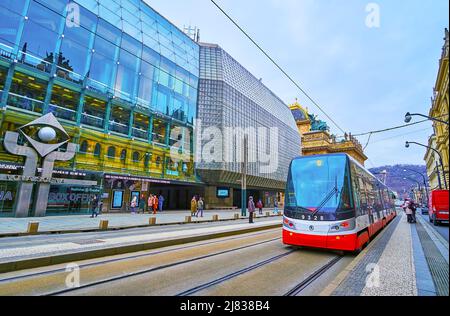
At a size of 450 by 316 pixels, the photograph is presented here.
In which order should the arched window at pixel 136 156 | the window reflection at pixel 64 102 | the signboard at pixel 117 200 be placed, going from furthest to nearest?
the arched window at pixel 136 156 < the signboard at pixel 117 200 < the window reflection at pixel 64 102

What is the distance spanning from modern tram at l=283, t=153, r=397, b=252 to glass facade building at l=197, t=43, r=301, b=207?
2481 cm

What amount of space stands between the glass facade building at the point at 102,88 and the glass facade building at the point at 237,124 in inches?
131

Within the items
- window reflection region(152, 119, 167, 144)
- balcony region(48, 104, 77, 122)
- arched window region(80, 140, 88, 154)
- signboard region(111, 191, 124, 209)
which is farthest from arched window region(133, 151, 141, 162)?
balcony region(48, 104, 77, 122)

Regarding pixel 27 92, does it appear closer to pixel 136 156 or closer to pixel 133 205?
pixel 136 156

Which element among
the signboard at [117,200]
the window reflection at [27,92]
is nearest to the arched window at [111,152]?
the signboard at [117,200]

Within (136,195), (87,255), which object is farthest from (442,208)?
(136,195)

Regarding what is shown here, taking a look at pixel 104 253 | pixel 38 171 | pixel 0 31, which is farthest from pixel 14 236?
pixel 0 31

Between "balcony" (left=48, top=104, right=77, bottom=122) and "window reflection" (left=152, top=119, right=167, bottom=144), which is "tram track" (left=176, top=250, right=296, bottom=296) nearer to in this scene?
"balcony" (left=48, top=104, right=77, bottom=122)

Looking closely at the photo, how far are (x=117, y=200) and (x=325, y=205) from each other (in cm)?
2142

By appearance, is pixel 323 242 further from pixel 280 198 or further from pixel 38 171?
pixel 280 198

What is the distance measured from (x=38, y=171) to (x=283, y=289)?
64.9 ft

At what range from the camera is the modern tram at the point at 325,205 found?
269 inches

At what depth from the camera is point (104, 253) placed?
6941 mm

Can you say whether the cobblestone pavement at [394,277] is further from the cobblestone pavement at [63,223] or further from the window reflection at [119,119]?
the window reflection at [119,119]
